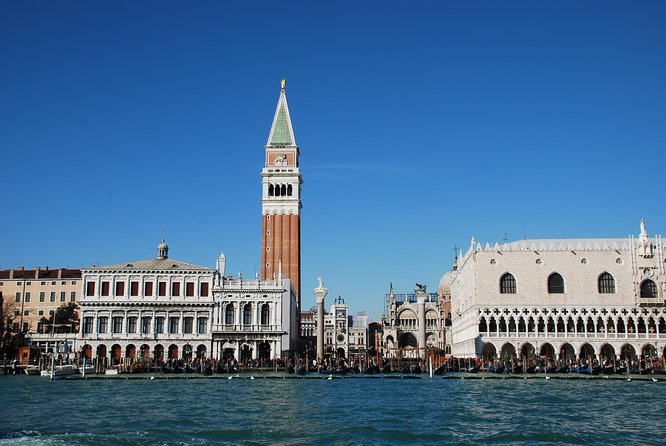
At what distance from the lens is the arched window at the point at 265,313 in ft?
187

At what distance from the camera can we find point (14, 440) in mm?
18969

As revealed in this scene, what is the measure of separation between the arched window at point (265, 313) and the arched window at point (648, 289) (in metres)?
29.1

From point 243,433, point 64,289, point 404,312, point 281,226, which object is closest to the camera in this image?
point 243,433

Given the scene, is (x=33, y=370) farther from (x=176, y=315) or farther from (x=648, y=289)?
(x=648, y=289)

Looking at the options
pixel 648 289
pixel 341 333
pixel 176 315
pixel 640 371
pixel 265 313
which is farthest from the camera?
pixel 341 333

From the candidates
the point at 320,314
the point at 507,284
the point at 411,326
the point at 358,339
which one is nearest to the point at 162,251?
the point at 320,314

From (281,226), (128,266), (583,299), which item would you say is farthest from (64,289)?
(583,299)

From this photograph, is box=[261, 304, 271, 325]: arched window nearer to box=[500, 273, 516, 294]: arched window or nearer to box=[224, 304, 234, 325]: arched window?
box=[224, 304, 234, 325]: arched window


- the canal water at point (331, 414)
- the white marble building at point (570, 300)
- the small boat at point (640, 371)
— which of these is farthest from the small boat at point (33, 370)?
the small boat at point (640, 371)

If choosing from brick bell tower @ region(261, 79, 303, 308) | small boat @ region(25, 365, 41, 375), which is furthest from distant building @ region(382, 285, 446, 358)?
small boat @ region(25, 365, 41, 375)

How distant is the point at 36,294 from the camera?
67938 mm

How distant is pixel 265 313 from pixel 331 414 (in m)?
32.0

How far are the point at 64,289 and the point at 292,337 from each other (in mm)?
21794

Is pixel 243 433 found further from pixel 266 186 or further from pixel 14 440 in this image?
pixel 266 186
